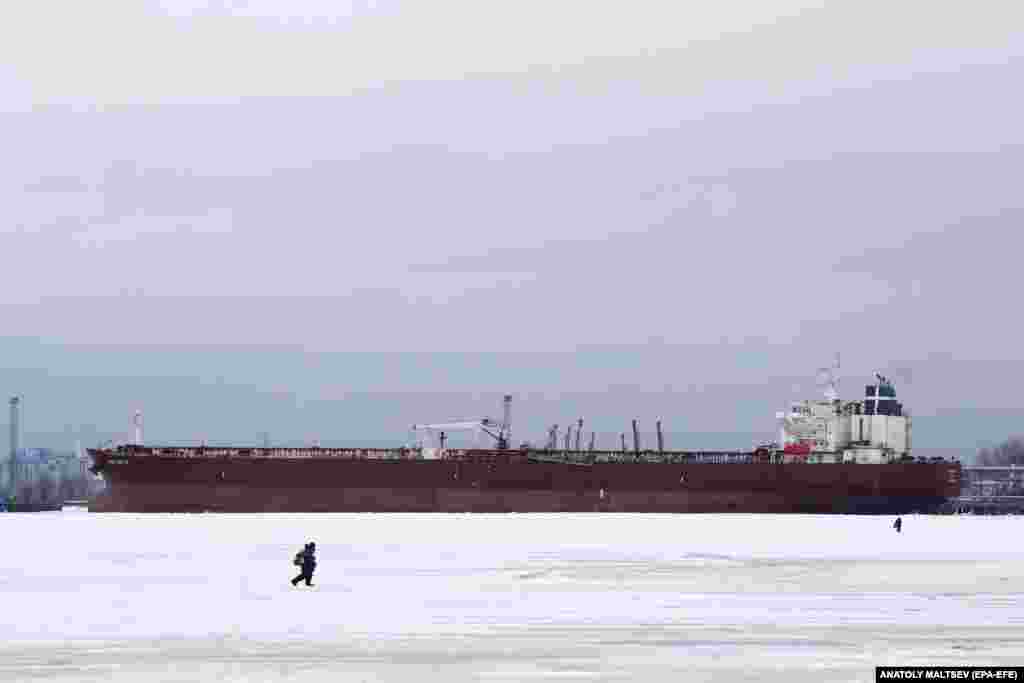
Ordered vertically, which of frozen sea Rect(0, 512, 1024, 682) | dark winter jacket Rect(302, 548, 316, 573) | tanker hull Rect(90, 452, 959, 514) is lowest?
frozen sea Rect(0, 512, 1024, 682)

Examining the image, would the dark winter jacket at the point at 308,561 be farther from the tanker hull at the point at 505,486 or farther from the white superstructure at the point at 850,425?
the white superstructure at the point at 850,425

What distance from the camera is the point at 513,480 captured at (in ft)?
328

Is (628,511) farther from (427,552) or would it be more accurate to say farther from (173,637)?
(173,637)

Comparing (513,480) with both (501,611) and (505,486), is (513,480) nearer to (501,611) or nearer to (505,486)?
(505,486)

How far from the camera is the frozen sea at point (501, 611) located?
2169 centimetres

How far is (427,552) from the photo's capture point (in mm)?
46969

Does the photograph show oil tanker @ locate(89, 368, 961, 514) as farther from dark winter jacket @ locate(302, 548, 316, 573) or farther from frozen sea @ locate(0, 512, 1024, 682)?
dark winter jacket @ locate(302, 548, 316, 573)

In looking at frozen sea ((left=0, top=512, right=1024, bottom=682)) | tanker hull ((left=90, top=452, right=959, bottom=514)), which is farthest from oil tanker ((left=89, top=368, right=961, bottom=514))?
frozen sea ((left=0, top=512, right=1024, bottom=682))

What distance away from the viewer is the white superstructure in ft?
358

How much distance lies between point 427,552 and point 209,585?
13.6 meters

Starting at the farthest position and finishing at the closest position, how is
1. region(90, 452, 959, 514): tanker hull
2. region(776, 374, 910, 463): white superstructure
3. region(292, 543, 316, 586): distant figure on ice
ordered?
1. region(776, 374, 910, 463): white superstructure
2. region(90, 452, 959, 514): tanker hull
3. region(292, 543, 316, 586): distant figure on ice

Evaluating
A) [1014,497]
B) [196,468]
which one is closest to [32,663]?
[196,468]

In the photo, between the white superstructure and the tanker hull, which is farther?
the white superstructure

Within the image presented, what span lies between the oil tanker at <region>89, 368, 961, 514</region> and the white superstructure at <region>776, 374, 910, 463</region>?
1225 millimetres
